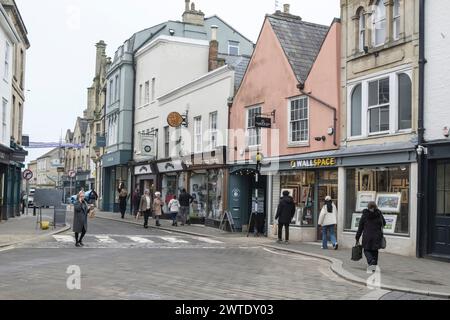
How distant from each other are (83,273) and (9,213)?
67.4 feet

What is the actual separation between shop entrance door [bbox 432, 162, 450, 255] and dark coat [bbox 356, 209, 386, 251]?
11.0 ft

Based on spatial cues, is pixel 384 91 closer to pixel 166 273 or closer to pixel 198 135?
pixel 166 273

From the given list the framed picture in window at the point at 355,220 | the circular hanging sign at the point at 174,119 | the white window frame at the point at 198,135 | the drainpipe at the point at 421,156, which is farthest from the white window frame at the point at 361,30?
the circular hanging sign at the point at 174,119

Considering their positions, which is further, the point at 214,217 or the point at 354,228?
the point at 214,217

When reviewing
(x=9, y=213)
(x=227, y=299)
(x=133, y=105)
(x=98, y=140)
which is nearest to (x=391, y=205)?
(x=227, y=299)

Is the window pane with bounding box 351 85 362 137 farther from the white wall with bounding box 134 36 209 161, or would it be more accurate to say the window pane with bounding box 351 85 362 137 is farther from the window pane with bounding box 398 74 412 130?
the white wall with bounding box 134 36 209 161

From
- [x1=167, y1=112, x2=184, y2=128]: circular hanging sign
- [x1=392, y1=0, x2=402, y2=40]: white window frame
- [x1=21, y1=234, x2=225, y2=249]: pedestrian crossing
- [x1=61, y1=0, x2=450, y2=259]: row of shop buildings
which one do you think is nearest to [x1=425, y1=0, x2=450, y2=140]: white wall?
[x1=61, y1=0, x2=450, y2=259]: row of shop buildings

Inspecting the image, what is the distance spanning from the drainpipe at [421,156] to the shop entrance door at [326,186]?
4.00 m

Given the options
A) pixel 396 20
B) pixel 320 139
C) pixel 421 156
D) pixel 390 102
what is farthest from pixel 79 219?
pixel 396 20

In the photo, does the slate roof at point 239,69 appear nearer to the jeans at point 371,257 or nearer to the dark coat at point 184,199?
the dark coat at point 184,199

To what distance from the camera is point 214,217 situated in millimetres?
26562

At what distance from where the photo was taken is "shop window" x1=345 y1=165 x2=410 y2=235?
54.0ft

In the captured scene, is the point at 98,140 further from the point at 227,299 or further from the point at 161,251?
the point at 227,299

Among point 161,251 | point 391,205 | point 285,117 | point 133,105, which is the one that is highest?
point 133,105
